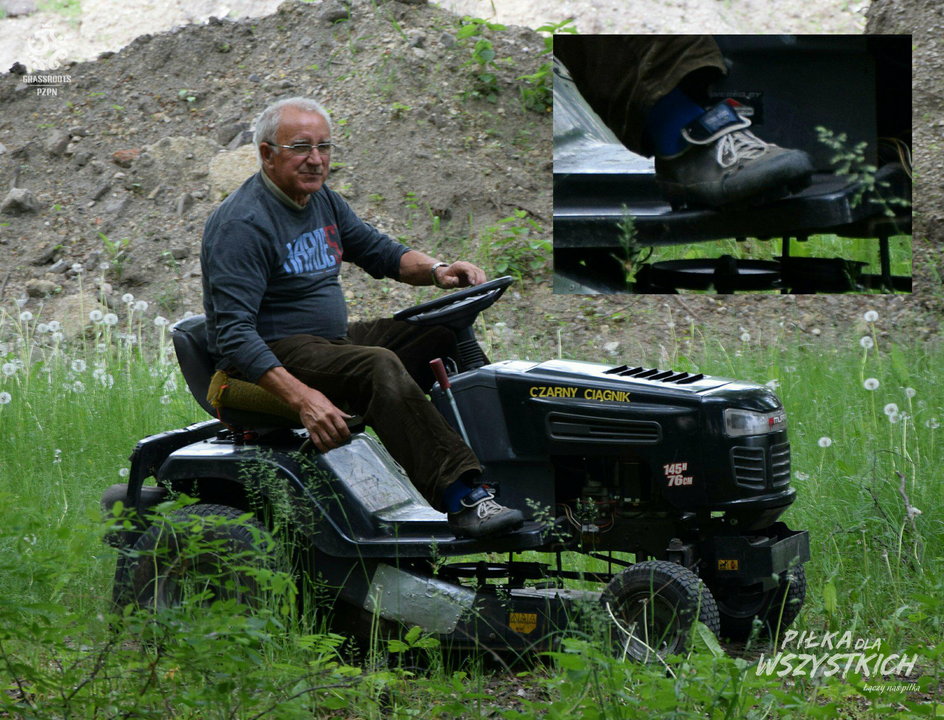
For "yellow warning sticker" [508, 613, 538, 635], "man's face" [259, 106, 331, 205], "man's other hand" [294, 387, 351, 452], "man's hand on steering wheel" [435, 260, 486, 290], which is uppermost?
"man's face" [259, 106, 331, 205]

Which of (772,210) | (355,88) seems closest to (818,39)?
(772,210)

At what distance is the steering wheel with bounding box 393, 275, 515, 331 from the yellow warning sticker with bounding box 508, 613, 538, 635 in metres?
0.90

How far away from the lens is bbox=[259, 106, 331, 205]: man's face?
12.6 feet

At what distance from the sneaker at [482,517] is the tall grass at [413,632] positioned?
1.15ft

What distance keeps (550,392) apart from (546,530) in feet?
1.35

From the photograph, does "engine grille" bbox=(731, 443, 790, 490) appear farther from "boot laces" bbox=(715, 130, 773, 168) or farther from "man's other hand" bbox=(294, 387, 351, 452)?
"boot laces" bbox=(715, 130, 773, 168)

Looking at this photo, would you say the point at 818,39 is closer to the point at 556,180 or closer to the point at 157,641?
the point at 556,180

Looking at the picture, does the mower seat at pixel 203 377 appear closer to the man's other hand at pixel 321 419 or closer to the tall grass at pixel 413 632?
the man's other hand at pixel 321 419

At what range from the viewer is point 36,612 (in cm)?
284

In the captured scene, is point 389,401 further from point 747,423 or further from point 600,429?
point 747,423

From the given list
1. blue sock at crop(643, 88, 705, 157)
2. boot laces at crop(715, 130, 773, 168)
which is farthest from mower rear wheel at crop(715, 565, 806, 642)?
blue sock at crop(643, 88, 705, 157)

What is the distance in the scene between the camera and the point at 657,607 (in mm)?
3402

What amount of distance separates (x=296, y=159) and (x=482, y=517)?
126 centimetres

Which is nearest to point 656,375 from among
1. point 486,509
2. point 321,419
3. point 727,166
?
point 486,509
